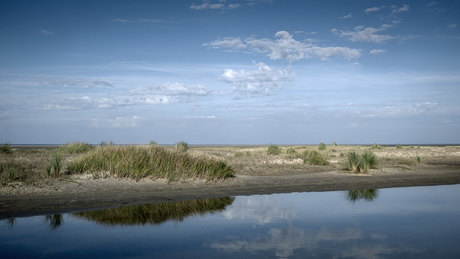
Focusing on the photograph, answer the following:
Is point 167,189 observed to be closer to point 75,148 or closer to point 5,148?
point 75,148

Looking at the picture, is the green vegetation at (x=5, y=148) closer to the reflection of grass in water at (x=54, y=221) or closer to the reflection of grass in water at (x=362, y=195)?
the reflection of grass in water at (x=54, y=221)

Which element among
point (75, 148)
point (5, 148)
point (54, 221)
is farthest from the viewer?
point (5, 148)

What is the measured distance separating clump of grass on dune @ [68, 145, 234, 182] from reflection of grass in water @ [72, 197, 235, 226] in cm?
396

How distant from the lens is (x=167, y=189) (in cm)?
1402

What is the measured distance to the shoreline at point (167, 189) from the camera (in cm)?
1068

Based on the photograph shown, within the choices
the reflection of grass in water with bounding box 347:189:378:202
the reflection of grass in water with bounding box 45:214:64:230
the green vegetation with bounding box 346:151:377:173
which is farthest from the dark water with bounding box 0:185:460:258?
the green vegetation with bounding box 346:151:377:173

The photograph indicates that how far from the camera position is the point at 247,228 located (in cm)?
851

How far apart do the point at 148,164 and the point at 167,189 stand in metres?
2.37

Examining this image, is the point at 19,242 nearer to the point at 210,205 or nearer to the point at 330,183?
the point at 210,205

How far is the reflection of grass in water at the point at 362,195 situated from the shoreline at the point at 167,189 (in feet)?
2.39

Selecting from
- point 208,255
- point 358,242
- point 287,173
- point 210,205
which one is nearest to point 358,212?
point 358,242

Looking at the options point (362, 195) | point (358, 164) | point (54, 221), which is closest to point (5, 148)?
point (54, 221)

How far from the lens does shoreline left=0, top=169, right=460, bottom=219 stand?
35.0 ft

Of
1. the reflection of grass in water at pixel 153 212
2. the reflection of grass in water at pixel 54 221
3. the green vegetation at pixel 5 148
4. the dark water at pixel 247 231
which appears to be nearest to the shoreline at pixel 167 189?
the reflection of grass in water at pixel 54 221
